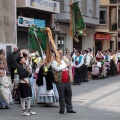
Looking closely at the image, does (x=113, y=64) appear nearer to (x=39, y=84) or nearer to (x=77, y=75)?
(x=77, y=75)

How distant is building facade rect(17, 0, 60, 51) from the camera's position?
26906 mm

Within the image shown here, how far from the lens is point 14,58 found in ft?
64.2

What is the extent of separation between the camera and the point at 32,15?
29781 mm

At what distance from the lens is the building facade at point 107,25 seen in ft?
143

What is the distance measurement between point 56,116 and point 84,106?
85.8 inches

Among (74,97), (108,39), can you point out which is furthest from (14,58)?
(108,39)

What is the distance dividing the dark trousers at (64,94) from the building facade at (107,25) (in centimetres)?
2999

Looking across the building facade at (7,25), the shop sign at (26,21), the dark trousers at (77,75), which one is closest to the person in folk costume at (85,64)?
the dark trousers at (77,75)

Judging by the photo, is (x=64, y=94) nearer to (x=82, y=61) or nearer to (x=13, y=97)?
(x=13, y=97)

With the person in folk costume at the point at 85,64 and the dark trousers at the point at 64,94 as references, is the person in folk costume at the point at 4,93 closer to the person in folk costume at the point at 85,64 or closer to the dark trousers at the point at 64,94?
the dark trousers at the point at 64,94

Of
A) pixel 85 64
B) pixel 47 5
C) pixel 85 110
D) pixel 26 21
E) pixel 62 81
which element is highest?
pixel 47 5

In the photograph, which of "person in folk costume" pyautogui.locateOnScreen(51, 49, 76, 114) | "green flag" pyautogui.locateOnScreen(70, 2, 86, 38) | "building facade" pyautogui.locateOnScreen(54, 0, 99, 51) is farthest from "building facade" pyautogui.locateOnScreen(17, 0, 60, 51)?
"person in folk costume" pyautogui.locateOnScreen(51, 49, 76, 114)

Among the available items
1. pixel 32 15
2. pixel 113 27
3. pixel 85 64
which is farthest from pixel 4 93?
pixel 113 27

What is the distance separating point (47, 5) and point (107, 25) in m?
16.6
